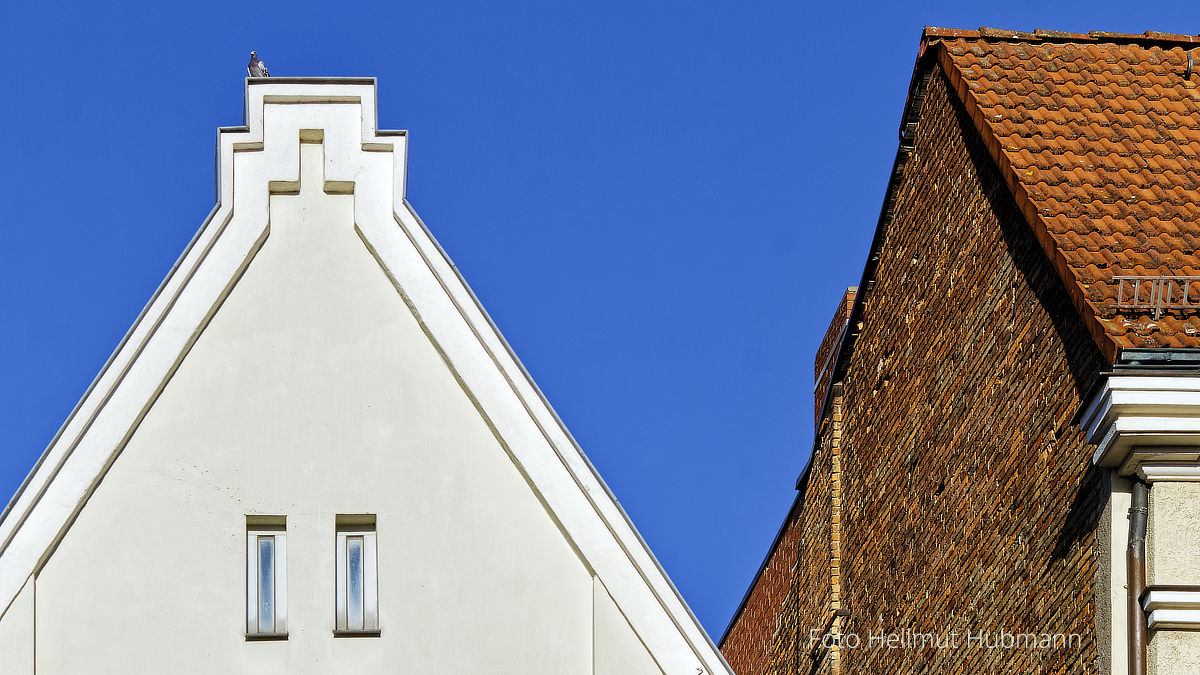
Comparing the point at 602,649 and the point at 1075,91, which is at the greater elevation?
the point at 1075,91

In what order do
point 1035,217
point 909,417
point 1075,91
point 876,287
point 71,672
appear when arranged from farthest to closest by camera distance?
point 876,287
point 909,417
point 1075,91
point 1035,217
point 71,672

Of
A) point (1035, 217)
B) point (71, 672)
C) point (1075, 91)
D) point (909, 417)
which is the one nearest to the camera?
point (71, 672)

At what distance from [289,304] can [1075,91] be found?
29.5 feet

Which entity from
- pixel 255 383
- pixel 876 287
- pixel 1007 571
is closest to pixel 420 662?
pixel 255 383

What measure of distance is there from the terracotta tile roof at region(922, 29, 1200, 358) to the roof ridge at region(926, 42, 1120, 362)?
0.06ft

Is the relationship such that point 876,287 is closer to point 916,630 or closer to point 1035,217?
point 916,630

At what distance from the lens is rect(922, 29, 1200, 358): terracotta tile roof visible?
1833 cm

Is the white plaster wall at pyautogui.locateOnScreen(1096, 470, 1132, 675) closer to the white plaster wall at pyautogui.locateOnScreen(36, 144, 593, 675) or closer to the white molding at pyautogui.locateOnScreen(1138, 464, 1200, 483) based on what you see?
the white molding at pyautogui.locateOnScreen(1138, 464, 1200, 483)

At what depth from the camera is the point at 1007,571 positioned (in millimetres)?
20109

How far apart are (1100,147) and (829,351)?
325 inches

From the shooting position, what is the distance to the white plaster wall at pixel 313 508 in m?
15.7

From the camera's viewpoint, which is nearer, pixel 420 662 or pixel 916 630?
pixel 420 662

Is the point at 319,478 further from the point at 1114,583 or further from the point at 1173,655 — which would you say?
the point at 1173,655

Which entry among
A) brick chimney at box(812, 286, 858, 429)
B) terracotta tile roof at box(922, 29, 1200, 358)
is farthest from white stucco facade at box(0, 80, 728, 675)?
brick chimney at box(812, 286, 858, 429)
